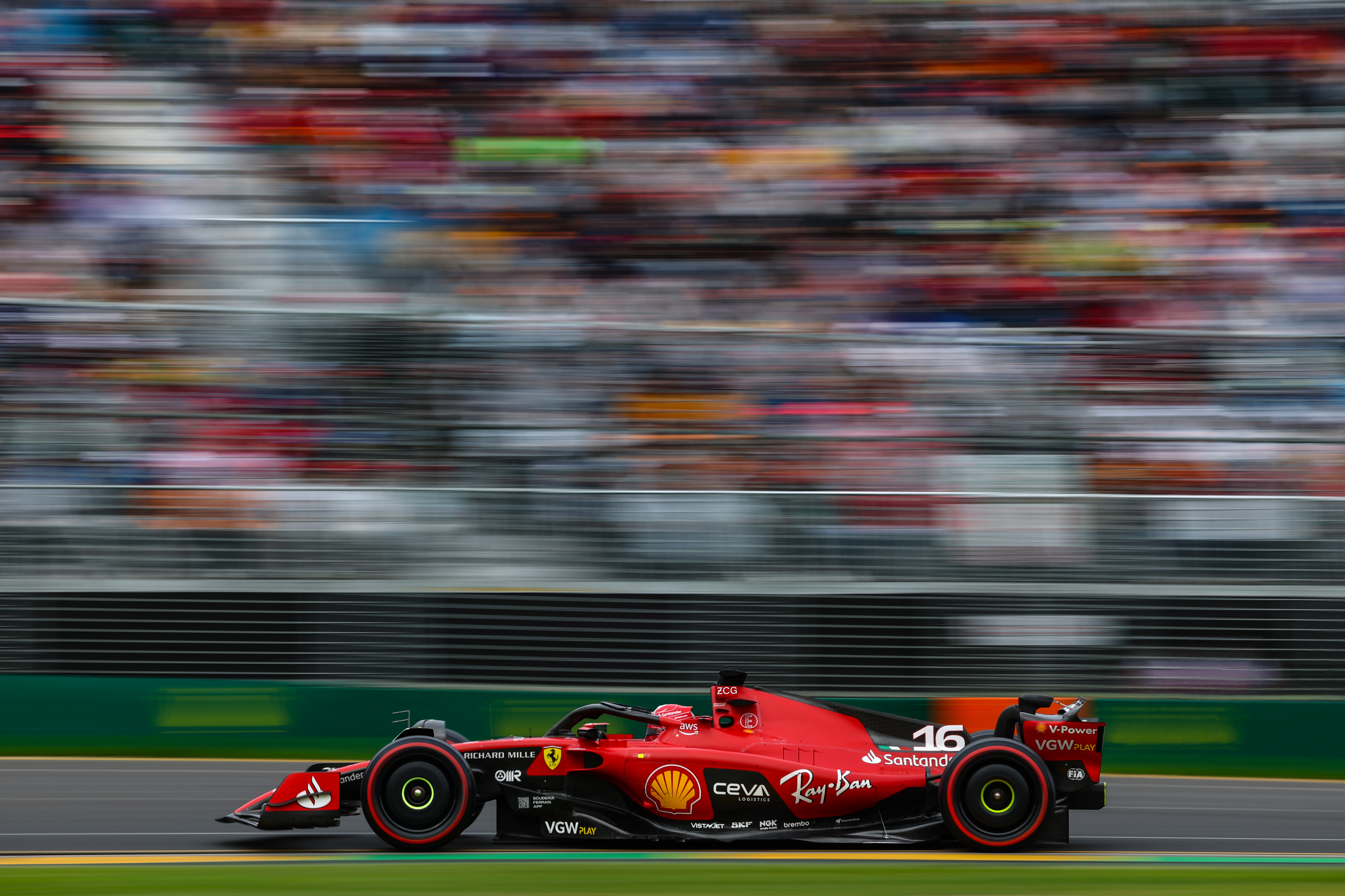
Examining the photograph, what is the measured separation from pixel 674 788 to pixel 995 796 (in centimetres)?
120

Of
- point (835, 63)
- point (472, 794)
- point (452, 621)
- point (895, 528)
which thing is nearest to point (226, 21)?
point (835, 63)

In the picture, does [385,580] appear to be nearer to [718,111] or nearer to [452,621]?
[452,621]

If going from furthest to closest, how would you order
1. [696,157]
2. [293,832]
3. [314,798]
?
[696,157] < [293,832] < [314,798]

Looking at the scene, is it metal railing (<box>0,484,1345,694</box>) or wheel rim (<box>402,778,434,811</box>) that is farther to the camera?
metal railing (<box>0,484,1345,694</box>)

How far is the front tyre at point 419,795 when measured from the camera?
5.30 meters

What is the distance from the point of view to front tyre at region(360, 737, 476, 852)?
5.30 m

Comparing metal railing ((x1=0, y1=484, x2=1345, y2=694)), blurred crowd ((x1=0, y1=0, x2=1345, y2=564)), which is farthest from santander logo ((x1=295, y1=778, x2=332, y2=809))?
blurred crowd ((x1=0, y1=0, x2=1345, y2=564))

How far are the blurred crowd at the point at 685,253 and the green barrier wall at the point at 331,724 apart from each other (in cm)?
92

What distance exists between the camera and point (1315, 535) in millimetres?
7727

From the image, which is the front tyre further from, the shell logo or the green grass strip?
the shell logo

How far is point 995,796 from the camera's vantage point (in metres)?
5.36

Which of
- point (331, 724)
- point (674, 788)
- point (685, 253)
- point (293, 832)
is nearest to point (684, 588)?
point (331, 724)

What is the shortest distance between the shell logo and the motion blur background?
248cm

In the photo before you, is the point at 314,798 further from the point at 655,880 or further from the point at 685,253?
the point at 685,253
